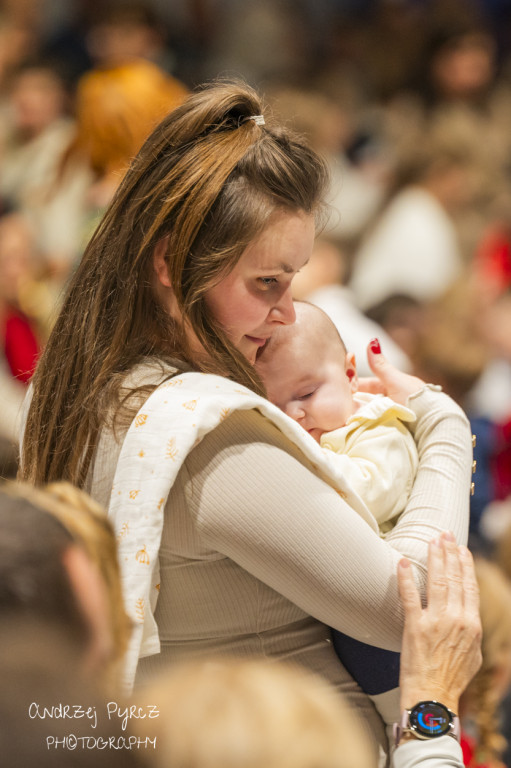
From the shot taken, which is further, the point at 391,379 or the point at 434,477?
the point at 391,379

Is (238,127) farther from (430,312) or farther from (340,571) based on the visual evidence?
(430,312)

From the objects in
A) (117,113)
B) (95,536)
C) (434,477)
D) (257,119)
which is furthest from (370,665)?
(117,113)

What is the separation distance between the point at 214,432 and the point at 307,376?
0.46m

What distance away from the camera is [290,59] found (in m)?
6.02

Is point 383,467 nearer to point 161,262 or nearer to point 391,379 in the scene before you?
point 391,379

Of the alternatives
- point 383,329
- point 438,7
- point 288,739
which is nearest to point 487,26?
point 438,7

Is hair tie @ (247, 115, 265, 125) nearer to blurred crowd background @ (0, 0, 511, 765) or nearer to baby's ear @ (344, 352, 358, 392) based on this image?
baby's ear @ (344, 352, 358, 392)

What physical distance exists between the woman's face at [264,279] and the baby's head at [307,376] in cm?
21

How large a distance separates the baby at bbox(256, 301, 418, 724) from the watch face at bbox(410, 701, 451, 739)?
0.40 ft

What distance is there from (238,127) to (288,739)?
3.05 feet

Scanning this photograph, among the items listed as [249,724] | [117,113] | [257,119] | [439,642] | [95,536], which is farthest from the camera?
[117,113]

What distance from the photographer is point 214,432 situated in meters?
1.36

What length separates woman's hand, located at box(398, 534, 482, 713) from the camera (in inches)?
56.0

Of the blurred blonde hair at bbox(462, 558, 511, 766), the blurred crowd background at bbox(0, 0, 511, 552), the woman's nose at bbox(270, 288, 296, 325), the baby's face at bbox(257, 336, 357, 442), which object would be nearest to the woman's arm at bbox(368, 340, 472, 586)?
the baby's face at bbox(257, 336, 357, 442)
